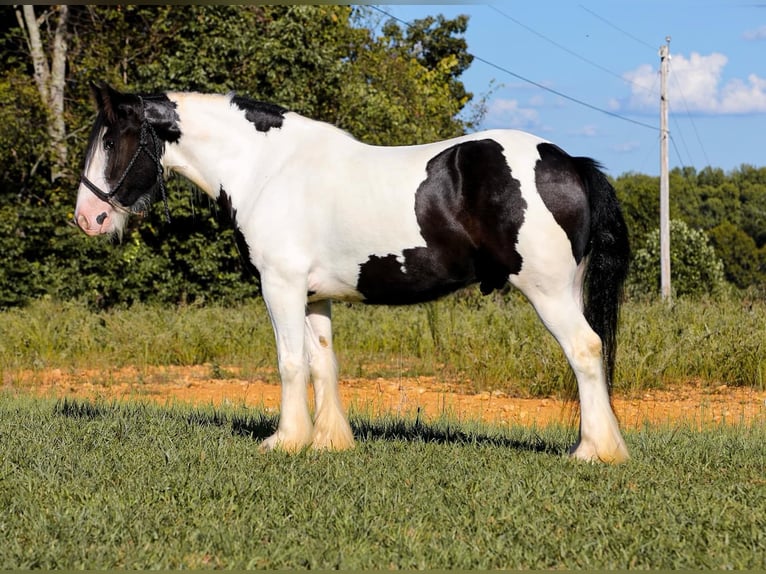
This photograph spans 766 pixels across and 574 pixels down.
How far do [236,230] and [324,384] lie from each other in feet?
3.93

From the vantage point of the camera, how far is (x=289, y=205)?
583 centimetres

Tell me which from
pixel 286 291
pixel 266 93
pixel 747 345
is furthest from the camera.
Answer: pixel 266 93

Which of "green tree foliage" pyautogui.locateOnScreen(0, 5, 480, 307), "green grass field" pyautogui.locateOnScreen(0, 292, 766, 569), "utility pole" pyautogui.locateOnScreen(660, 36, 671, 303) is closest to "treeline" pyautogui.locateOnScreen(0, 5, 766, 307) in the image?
"green tree foliage" pyautogui.locateOnScreen(0, 5, 480, 307)

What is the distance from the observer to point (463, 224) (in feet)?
18.0

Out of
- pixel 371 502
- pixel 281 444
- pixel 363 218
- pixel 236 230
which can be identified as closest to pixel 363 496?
pixel 371 502

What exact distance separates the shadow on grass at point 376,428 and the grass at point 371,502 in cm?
6

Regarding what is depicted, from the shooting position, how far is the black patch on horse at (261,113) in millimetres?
6301

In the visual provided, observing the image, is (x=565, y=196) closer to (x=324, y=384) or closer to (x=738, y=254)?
(x=324, y=384)

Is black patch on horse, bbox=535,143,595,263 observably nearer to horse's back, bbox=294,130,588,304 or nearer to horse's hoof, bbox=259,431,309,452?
horse's back, bbox=294,130,588,304

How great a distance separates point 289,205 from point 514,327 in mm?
6494

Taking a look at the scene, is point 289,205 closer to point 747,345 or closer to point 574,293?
point 574,293

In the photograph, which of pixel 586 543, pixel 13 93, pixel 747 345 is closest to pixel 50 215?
pixel 13 93

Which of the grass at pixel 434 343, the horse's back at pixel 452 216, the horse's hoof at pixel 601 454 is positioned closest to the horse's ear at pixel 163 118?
the horse's back at pixel 452 216

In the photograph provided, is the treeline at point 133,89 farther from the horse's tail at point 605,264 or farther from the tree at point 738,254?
the tree at point 738,254
